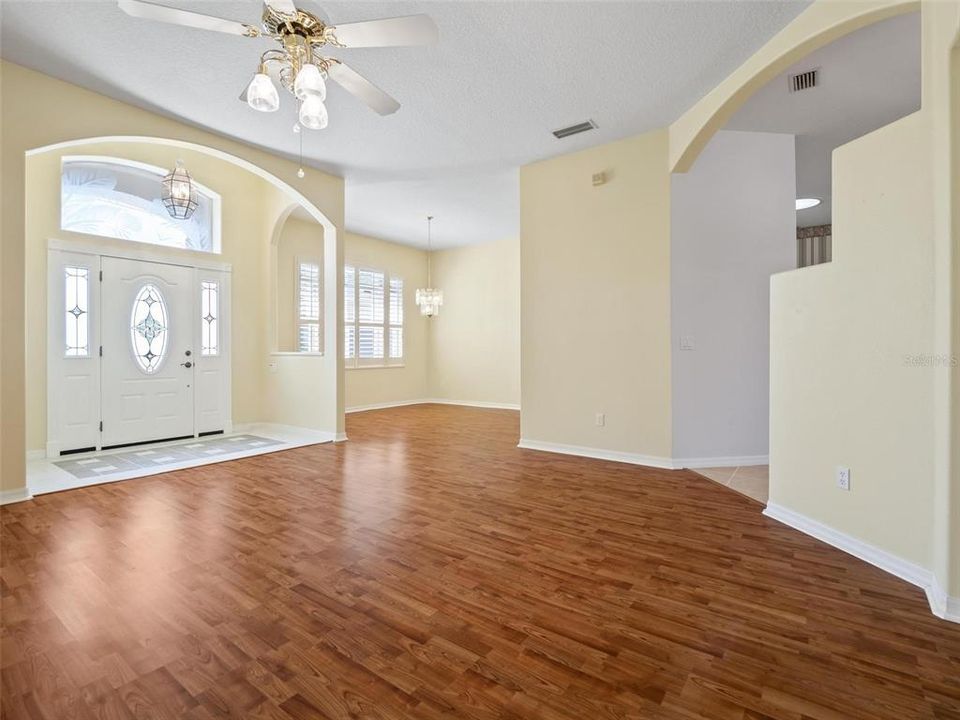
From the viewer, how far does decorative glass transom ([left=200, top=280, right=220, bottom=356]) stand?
5586 millimetres

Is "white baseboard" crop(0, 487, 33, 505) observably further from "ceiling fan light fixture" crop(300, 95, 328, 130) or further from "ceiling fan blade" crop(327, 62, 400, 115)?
"ceiling fan blade" crop(327, 62, 400, 115)

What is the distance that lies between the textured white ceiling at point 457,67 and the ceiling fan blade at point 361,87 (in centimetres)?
35

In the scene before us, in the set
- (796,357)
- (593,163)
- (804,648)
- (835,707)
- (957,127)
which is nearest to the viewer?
(835,707)

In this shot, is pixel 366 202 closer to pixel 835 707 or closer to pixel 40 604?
pixel 40 604

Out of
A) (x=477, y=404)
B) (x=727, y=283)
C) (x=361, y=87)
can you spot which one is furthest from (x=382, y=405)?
(x=361, y=87)

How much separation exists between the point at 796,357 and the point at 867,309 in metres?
0.55

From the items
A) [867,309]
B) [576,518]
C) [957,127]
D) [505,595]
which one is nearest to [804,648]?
[505,595]

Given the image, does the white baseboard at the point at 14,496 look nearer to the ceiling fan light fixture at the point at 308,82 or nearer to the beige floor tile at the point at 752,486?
the ceiling fan light fixture at the point at 308,82

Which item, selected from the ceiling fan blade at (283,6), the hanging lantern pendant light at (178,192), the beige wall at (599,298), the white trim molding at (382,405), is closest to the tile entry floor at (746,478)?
the beige wall at (599,298)

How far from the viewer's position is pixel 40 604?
6.24 ft

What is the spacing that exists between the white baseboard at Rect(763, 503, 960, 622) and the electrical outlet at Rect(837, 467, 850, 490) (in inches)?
10.5

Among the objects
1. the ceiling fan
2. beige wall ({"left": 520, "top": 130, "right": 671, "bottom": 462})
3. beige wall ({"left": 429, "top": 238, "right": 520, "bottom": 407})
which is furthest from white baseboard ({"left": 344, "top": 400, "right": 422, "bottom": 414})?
the ceiling fan

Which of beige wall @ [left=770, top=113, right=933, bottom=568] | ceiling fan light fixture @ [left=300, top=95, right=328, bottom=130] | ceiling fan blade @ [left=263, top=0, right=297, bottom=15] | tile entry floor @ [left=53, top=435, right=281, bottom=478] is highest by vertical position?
ceiling fan blade @ [left=263, top=0, right=297, bottom=15]

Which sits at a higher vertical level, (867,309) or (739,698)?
(867,309)
